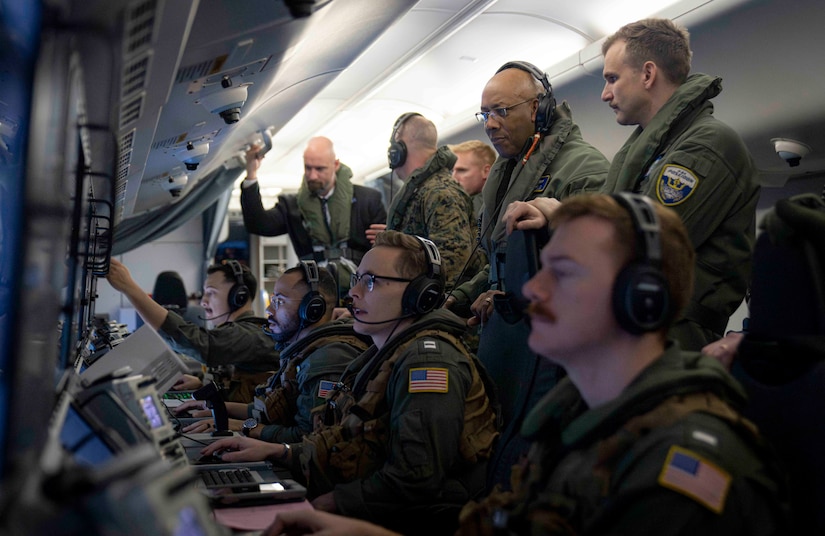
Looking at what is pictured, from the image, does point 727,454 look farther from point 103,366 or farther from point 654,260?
point 103,366

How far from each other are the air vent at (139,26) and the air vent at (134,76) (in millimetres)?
53

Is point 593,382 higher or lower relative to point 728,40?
lower

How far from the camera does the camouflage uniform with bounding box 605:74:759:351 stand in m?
2.24

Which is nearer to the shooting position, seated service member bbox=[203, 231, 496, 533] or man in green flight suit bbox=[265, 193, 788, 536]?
man in green flight suit bbox=[265, 193, 788, 536]

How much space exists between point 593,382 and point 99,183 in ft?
5.57

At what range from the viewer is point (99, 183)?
2455 mm

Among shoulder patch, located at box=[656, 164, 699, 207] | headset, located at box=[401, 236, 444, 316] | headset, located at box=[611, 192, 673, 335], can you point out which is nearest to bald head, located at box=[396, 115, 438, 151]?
headset, located at box=[401, 236, 444, 316]

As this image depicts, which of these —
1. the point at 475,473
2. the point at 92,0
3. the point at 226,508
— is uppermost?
the point at 92,0

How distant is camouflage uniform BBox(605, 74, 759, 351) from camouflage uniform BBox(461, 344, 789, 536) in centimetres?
91

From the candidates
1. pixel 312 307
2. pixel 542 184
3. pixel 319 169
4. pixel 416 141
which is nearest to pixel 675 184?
pixel 542 184

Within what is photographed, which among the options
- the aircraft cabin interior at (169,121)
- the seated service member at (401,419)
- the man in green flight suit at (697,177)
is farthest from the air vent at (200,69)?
the man in green flight suit at (697,177)

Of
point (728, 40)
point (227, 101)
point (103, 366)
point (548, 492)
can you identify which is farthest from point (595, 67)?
point (548, 492)

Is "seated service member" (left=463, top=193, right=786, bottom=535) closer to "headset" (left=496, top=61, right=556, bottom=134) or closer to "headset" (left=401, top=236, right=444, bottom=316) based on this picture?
"headset" (left=401, top=236, right=444, bottom=316)

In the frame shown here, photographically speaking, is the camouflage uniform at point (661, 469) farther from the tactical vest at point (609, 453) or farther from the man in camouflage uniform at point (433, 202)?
the man in camouflage uniform at point (433, 202)
